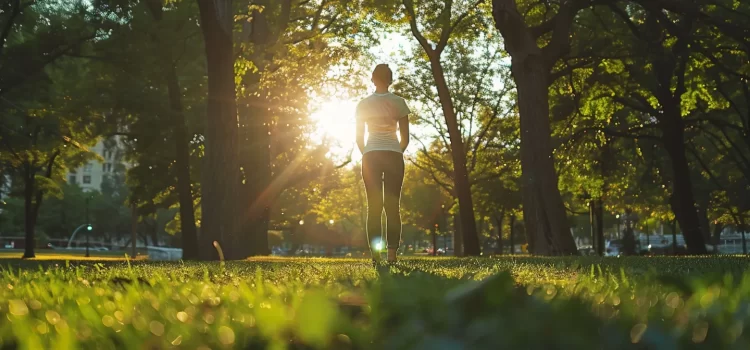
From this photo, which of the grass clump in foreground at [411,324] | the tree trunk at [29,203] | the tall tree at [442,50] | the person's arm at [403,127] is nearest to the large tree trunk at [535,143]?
the person's arm at [403,127]

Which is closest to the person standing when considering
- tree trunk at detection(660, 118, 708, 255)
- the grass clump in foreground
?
the grass clump in foreground

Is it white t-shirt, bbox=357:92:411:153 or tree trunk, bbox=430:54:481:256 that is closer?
white t-shirt, bbox=357:92:411:153

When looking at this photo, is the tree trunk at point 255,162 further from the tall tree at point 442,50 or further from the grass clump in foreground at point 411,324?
the grass clump in foreground at point 411,324

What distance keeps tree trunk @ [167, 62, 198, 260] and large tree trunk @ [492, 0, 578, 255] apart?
14713 millimetres

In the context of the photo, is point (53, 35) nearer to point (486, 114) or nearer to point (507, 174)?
point (486, 114)

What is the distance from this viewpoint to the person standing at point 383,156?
868 centimetres

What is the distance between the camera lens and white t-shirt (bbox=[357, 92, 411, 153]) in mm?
8680

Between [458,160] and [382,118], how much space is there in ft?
57.8

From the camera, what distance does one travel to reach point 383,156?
8.66 m

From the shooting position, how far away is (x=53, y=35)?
73.5 ft

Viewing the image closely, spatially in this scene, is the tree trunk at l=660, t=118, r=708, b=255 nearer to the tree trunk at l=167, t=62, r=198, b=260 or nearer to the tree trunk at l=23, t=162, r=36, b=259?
the tree trunk at l=167, t=62, r=198, b=260

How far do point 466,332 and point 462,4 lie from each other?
26.5m

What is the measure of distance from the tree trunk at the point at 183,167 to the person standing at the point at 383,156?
18.8m

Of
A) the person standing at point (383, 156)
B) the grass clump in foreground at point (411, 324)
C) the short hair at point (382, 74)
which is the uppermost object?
the short hair at point (382, 74)
